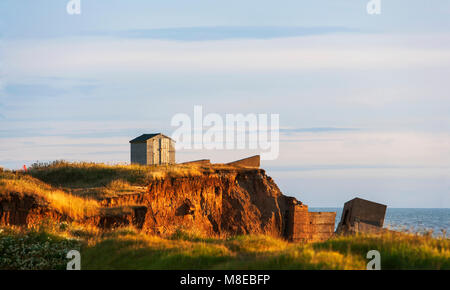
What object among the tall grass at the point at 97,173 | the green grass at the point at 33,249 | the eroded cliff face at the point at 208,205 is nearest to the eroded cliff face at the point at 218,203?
the eroded cliff face at the point at 208,205

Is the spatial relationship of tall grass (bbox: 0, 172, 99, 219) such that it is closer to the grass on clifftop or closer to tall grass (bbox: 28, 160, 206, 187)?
the grass on clifftop

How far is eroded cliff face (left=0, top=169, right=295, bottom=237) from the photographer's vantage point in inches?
1056

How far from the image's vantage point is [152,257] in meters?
15.2

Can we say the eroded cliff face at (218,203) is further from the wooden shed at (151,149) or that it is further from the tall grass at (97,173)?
the wooden shed at (151,149)

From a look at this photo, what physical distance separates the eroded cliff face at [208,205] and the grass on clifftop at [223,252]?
239 inches

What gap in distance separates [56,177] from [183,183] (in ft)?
29.9

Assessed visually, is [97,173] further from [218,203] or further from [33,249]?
[33,249]

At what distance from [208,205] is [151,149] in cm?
1534

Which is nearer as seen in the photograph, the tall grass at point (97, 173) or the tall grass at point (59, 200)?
the tall grass at point (59, 200)

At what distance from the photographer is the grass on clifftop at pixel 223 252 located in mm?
13039
